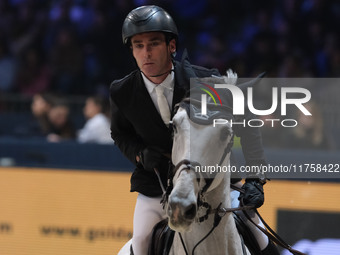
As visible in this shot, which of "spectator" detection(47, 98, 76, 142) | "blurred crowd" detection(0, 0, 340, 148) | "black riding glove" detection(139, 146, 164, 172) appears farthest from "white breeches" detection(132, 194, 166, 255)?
"blurred crowd" detection(0, 0, 340, 148)

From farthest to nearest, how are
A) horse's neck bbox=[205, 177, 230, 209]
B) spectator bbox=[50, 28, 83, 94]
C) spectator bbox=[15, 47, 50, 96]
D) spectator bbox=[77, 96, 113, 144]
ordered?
1. spectator bbox=[15, 47, 50, 96]
2. spectator bbox=[50, 28, 83, 94]
3. spectator bbox=[77, 96, 113, 144]
4. horse's neck bbox=[205, 177, 230, 209]

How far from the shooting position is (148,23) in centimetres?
328

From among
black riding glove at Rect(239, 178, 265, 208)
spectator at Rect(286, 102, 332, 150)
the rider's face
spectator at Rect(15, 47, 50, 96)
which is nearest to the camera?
black riding glove at Rect(239, 178, 265, 208)

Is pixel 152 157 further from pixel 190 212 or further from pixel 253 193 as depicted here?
pixel 190 212

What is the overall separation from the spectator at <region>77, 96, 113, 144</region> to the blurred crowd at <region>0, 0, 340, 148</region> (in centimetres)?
53

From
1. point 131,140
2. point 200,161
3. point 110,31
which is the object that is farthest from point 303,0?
point 200,161

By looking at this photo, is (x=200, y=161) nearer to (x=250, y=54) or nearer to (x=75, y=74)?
(x=250, y=54)

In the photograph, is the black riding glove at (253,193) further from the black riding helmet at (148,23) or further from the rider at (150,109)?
the black riding helmet at (148,23)

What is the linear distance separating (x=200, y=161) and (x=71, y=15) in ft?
23.7

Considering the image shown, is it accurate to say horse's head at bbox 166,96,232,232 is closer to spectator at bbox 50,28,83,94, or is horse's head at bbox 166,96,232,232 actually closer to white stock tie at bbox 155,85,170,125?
white stock tie at bbox 155,85,170,125

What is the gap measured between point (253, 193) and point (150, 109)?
717mm

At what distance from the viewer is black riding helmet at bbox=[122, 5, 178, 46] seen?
328 centimetres

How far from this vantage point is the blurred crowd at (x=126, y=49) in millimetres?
8266

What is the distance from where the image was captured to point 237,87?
10.5 ft
